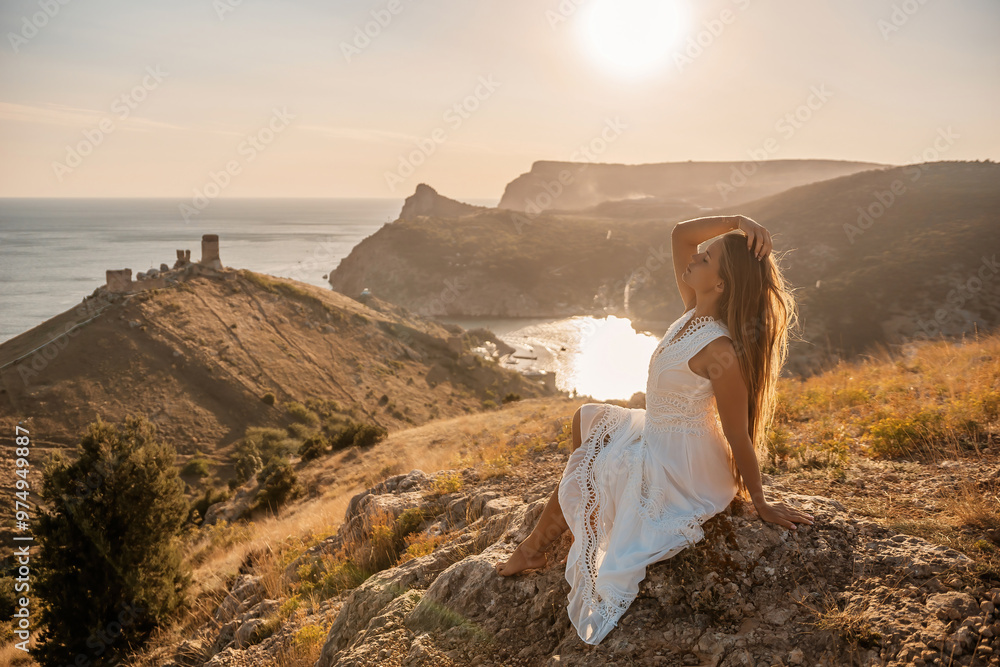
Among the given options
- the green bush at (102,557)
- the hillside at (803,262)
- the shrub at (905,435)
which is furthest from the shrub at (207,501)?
the shrub at (905,435)

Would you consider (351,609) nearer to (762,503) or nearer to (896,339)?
(762,503)

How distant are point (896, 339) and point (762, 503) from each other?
52.0 meters

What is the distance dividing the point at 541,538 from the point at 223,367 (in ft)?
113

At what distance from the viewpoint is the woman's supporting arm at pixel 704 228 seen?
12.0 feet

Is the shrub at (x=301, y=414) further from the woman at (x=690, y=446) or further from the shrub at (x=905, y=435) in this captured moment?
the woman at (x=690, y=446)

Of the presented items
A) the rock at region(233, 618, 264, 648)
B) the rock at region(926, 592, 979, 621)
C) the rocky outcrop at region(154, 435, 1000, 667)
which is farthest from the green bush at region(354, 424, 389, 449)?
the rock at region(926, 592, 979, 621)

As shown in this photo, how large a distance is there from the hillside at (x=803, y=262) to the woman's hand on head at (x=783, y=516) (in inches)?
518

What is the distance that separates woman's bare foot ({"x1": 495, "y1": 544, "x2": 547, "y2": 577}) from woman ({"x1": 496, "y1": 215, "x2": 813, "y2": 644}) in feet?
1.58

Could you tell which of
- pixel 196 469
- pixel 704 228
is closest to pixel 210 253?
pixel 196 469

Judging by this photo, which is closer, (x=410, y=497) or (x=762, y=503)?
(x=762, y=503)

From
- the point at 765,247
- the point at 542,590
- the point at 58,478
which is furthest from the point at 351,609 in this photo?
the point at 58,478

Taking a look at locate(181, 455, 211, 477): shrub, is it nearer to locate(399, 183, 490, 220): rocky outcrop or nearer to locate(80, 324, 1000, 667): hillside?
locate(80, 324, 1000, 667): hillside

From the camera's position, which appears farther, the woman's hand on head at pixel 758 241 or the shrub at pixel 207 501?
the shrub at pixel 207 501

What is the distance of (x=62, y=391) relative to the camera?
27.6 meters
